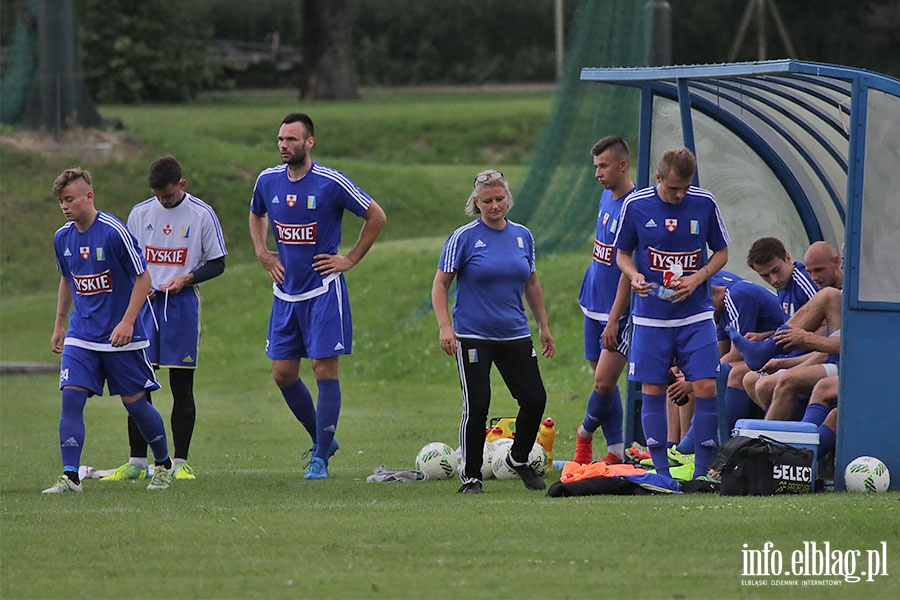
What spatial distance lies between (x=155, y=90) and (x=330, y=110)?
857 centimetres

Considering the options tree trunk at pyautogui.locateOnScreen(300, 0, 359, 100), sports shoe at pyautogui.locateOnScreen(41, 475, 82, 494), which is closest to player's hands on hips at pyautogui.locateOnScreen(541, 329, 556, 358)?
sports shoe at pyautogui.locateOnScreen(41, 475, 82, 494)

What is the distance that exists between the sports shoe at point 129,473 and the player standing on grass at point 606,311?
3208 mm

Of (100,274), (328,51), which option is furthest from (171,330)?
(328,51)

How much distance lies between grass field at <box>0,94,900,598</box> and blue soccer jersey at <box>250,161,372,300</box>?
1437 millimetres

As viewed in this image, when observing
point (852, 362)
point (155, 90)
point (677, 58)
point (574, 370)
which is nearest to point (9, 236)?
point (574, 370)

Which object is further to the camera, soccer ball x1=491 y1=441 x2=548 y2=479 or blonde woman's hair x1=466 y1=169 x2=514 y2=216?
soccer ball x1=491 y1=441 x2=548 y2=479

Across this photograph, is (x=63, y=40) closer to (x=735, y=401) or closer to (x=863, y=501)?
(x=735, y=401)

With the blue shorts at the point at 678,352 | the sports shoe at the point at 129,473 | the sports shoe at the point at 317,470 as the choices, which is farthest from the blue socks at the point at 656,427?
the sports shoe at the point at 129,473

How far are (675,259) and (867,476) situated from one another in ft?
5.90

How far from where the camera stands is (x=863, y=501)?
30.7ft

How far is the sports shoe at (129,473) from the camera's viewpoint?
11916 mm

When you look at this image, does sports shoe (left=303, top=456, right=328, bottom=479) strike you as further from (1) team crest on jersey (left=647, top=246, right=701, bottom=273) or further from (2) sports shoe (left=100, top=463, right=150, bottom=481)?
(1) team crest on jersey (left=647, top=246, right=701, bottom=273)

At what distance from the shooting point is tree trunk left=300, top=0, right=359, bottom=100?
45.3 meters

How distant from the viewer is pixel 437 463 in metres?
11.6
